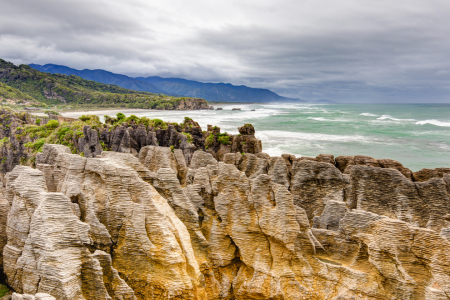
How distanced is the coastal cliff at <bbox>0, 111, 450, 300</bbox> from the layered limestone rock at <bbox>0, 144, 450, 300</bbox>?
4 cm

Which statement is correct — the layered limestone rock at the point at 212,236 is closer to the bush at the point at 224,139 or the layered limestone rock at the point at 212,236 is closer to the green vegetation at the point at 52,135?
the green vegetation at the point at 52,135

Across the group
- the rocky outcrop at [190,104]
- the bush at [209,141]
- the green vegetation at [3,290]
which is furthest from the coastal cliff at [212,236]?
the rocky outcrop at [190,104]

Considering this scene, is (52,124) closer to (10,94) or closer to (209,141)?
(209,141)

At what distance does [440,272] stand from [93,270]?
9743mm

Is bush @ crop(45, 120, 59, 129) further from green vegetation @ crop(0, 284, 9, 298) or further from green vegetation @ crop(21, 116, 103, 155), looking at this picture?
green vegetation @ crop(0, 284, 9, 298)

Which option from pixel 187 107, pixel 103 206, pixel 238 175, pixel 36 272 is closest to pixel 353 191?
pixel 238 175

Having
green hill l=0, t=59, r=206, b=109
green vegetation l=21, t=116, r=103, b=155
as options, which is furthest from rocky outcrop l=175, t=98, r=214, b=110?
green vegetation l=21, t=116, r=103, b=155

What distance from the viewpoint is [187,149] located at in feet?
86.2

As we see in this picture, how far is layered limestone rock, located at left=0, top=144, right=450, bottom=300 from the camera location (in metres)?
7.18

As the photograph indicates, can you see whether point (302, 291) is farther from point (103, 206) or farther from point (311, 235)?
point (103, 206)

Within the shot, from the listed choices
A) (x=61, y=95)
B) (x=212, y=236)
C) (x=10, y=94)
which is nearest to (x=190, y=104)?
(x=61, y=95)

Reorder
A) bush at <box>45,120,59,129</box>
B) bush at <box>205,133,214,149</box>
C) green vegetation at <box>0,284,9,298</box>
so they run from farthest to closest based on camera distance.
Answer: bush at <box>45,120,59,129</box>, bush at <box>205,133,214,149</box>, green vegetation at <box>0,284,9,298</box>

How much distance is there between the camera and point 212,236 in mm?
9906

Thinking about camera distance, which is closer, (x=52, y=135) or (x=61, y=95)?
(x=52, y=135)
